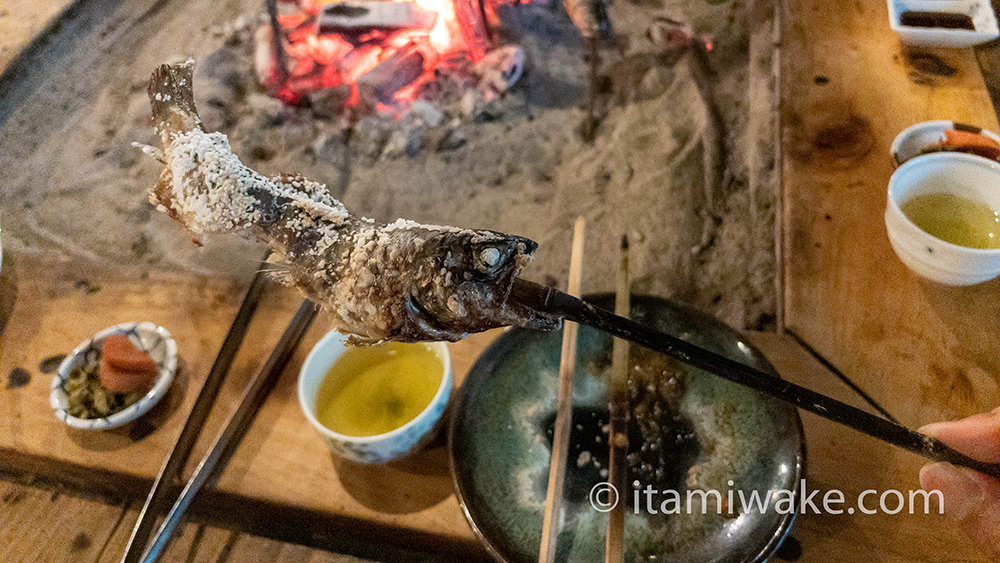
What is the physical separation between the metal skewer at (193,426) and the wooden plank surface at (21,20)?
2536mm

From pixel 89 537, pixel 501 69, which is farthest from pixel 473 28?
pixel 89 537

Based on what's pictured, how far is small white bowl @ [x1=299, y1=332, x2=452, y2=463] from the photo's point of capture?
4.86ft

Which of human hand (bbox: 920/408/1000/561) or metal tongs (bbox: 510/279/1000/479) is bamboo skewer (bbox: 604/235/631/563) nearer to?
metal tongs (bbox: 510/279/1000/479)

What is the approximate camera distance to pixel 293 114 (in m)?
3.25

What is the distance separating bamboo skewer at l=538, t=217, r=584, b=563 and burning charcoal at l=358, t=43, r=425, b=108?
1.96 meters

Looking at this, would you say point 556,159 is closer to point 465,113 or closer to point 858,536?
point 465,113

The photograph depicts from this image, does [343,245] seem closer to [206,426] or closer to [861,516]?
[206,426]

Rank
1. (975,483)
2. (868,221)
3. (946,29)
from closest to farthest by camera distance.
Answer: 1. (975,483)
2. (868,221)
3. (946,29)

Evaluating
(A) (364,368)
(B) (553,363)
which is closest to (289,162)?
(A) (364,368)

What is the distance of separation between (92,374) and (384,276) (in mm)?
1454

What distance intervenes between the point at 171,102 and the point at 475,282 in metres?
1.00

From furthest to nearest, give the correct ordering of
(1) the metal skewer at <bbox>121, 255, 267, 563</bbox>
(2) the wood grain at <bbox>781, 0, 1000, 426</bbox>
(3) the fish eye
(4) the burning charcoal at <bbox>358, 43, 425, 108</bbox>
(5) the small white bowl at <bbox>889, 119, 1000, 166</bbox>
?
(4) the burning charcoal at <bbox>358, 43, 425, 108</bbox> < (5) the small white bowl at <bbox>889, 119, 1000, 166</bbox> < (2) the wood grain at <bbox>781, 0, 1000, 426</bbox> < (1) the metal skewer at <bbox>121, 255, 267, 563</bbox> < (3) the fish eye

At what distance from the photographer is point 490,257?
0.89 metres

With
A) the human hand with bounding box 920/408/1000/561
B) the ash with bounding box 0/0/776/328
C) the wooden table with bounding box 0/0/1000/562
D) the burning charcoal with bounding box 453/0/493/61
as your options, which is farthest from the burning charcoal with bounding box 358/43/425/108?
the human hand with bounding box 920/408/1000/561
